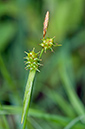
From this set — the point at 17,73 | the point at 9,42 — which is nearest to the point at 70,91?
the point at 17,73

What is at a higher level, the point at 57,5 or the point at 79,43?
the point at 57,5

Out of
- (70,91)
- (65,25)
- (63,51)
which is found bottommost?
(70,91)

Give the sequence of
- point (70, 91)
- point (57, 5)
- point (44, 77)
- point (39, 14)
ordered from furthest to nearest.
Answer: point (39, 14)
point (57, 5)
point (44, 77)
point (70, 91)

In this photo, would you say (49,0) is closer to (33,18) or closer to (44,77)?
(33,18)

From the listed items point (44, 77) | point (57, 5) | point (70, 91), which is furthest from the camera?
point (57, 5)

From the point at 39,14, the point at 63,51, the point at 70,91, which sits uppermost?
the point at 39,14

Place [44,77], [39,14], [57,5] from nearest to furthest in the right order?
[44,77] < [57,5] < [39,14]

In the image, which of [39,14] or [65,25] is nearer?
[65,25]

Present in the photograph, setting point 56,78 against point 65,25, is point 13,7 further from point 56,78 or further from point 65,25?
point 56,78

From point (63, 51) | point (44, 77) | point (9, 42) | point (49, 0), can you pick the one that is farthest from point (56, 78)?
point (49, 0)

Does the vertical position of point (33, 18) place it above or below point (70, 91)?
above
